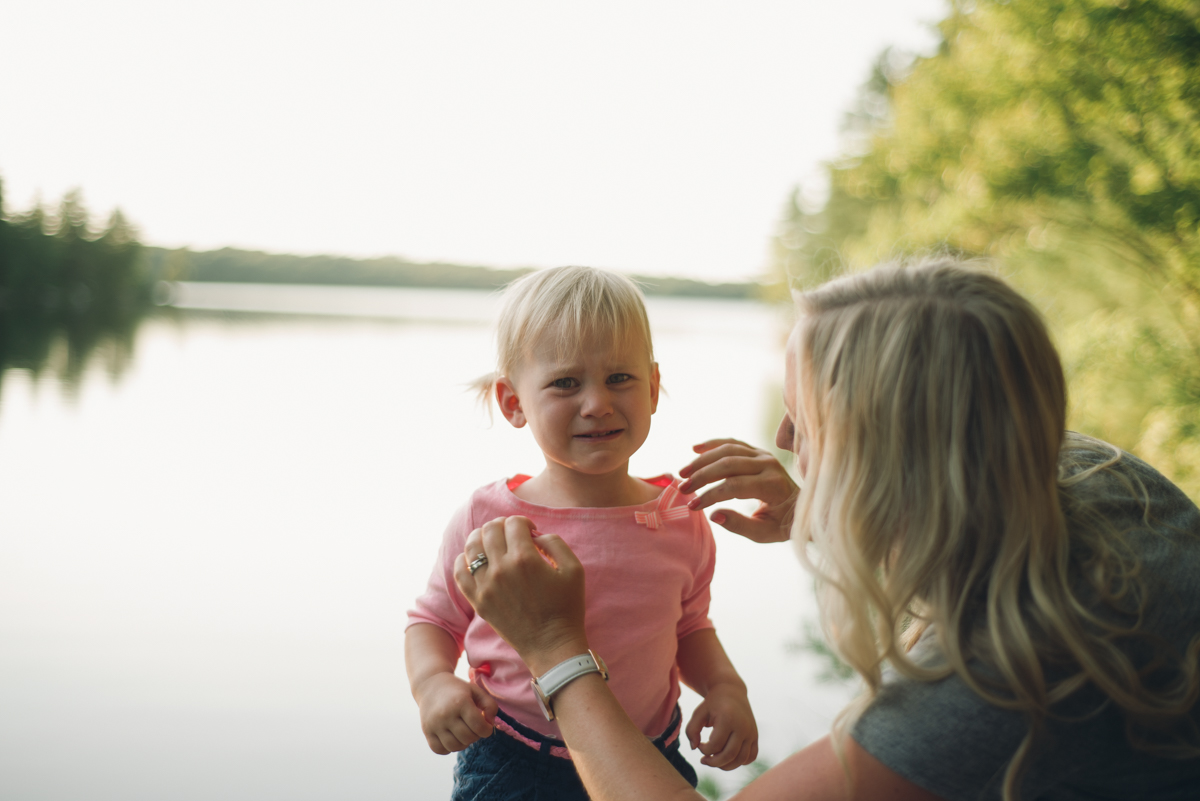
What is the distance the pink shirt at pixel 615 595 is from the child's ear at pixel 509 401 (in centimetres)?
12

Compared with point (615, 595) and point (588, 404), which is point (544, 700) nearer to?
point (615, 595)

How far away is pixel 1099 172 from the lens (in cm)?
595

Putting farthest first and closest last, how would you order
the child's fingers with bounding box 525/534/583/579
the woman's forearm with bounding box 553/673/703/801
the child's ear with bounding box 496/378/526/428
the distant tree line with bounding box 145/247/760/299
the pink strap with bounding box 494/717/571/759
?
1. the distant tree line with bounding box 145/247/760/299
2. the child's ear with bounding box 496/378/526/428
3. the pink strap with bounding box 494/717/571/759
4. the child's fingers with bounding box 525/534/583/579
5. the woman's forearm with bounding box 553/673/703/801

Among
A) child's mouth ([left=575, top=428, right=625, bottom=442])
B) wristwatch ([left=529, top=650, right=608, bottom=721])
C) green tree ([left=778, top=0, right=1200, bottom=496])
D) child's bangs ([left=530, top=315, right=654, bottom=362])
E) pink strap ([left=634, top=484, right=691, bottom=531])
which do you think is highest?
green tree ([left=778, top=0, right=1200, bottom=496])

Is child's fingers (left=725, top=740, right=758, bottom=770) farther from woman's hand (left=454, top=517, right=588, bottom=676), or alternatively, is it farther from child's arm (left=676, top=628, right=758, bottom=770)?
woman's hand (left=454, top=517, right=588, bottom=676)

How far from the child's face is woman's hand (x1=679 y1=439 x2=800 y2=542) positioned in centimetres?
12

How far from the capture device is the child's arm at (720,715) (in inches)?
51.5

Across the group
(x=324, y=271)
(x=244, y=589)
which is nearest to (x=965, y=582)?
(x=244, y=589)

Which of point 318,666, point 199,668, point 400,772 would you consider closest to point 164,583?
point 199,668

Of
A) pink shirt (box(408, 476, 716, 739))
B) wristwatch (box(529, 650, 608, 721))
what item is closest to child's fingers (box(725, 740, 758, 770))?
pink shirt (box(408, 476, 716, 739))

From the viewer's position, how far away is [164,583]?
4043 millimetres

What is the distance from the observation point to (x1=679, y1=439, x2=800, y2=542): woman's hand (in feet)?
4.20

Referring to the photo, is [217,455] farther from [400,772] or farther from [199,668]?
[400,772]

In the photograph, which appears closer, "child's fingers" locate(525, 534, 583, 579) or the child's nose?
"child's fingers" locate(525, 534, 583, 579)
